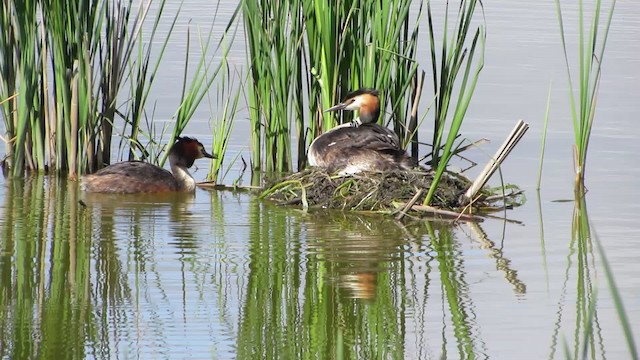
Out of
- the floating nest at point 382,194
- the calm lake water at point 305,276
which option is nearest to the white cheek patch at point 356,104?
the floating nest at point 382,194

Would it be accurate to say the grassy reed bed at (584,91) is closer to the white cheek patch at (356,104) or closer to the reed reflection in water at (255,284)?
the reed reflection in water at (255,284)

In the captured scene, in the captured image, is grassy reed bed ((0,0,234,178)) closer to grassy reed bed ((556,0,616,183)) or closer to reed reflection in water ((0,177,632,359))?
reed reflection in water ((0,177,632,359))

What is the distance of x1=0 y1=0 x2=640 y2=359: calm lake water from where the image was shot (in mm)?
5215

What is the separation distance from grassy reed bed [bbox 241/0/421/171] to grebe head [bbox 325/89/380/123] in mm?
230

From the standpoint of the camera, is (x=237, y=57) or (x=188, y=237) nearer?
(x=188, y=237)

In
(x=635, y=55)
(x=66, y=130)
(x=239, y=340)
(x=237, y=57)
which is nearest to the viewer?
(x=239, y=340)

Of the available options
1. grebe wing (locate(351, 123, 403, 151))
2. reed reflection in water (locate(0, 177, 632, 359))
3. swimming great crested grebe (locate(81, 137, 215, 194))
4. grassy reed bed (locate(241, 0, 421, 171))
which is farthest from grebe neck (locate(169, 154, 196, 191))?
grebe wing (locate(351, 123, 403, 151))

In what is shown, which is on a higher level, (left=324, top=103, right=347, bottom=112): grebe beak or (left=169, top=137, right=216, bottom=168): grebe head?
(left=324, top=103, right=347, bottom=112): grebe beak

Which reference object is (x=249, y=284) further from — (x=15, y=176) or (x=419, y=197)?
(x=15, y=176)

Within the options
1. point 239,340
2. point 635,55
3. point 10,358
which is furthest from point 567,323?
point 635,55

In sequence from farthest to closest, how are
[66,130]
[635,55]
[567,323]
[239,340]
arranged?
[635,55]
[66,130]
[567,323]
[239,340]

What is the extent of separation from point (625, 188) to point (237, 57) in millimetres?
5410

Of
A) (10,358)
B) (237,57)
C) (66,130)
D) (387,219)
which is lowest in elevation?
(10,358)

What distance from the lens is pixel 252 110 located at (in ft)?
30.6
